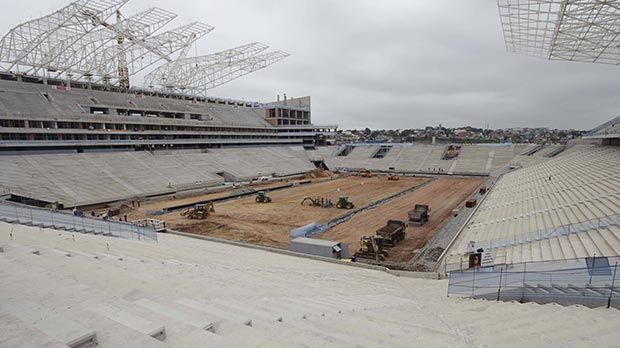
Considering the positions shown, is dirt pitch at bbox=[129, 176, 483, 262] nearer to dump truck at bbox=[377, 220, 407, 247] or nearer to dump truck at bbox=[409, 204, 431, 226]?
dump truck at bbox=[377, 220, 407, 247]

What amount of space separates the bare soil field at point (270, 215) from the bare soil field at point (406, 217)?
2909mm

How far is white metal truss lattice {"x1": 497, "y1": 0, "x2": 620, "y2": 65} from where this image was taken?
18.5 m

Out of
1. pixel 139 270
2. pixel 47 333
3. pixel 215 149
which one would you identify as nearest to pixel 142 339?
pixel 47 333

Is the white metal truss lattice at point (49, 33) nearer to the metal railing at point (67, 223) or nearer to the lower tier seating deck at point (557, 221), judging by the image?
the metal railing at point (67, 223)

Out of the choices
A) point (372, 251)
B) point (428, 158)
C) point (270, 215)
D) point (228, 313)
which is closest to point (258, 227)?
point (270, 215)

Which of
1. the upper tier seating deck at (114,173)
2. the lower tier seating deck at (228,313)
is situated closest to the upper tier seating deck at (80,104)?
the upper tier seating deck at (114,173)

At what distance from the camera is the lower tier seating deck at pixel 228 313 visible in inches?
157

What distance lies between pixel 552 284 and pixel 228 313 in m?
8.70

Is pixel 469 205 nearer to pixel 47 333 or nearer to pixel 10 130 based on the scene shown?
pixel 47 333

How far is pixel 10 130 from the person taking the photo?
38.6m

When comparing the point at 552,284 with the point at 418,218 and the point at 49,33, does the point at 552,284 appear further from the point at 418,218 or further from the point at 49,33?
the point at 49,33

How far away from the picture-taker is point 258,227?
2783cm

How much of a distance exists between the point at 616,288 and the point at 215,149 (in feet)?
213

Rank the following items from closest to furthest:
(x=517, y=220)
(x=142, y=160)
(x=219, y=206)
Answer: (x=517, y=220) < (x=219, y=206) < (x=142, y=160)
